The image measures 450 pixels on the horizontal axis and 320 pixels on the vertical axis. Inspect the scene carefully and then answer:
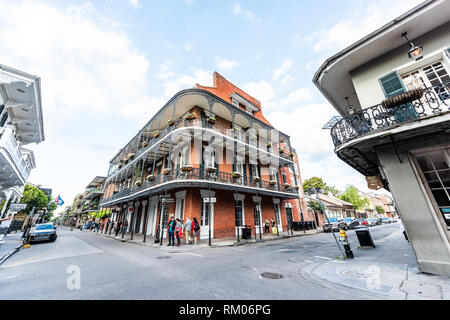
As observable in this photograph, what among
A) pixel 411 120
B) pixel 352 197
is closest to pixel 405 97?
pixel 411 120

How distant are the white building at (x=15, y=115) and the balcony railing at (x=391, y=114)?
13.5 m

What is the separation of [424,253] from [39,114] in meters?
18.5

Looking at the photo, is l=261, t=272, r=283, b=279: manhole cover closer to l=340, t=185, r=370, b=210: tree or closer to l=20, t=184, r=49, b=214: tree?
l=20, t=184, r=49, b=214: tree

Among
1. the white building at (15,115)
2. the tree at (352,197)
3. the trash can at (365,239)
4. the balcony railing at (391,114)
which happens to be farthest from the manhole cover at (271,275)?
the tree at (352,197)

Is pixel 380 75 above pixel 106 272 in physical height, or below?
above

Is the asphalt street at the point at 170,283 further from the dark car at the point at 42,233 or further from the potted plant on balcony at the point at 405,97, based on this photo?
the dark car at the point at 42,233

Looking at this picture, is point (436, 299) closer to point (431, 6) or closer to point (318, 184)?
point (431, 6)

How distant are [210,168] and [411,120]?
958 centimetres

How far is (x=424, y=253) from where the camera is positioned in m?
4.31

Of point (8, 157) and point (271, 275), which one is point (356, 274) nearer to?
point (271, 275)

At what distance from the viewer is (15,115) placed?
35.7ft

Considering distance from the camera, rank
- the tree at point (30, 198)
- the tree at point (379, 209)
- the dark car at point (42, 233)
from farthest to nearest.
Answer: the tree at point (379, 209) < the tree at point (30, 198) < the dark car at point (42, 233)

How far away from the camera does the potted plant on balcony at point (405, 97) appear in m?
4.27
